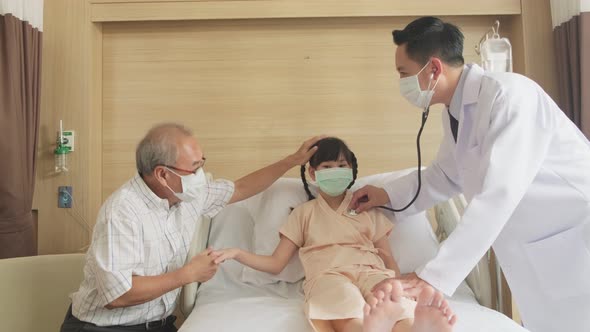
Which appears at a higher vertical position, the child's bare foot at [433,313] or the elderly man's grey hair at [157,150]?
the elderly man's grey hair at [157,150]

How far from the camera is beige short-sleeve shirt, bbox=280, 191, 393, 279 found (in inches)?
67.0

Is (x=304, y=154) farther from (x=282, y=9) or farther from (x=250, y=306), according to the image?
(x=282, y=9)

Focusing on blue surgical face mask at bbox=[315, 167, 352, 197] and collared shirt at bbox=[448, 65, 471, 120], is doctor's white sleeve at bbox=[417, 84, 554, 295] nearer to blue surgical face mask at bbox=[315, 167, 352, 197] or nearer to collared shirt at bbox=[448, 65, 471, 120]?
collared shirt at bbox=[448, 65, 471, 120]

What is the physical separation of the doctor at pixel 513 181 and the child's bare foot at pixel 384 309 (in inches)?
2.2

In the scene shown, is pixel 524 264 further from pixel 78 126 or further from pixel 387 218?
pixel 78 126

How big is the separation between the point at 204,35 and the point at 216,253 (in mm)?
1439

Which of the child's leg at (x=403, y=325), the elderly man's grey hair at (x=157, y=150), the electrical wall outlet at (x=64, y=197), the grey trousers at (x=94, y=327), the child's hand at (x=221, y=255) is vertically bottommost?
the grey trousers at (x=94, y=327)

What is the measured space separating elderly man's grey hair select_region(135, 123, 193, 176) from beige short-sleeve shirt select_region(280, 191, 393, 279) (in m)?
0.55

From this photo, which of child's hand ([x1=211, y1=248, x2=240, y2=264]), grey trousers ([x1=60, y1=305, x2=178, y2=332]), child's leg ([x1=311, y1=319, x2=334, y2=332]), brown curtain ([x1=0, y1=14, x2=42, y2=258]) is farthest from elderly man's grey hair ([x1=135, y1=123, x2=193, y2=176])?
brown curtain ([x1=0, y1=14, x2=42, y2=258])

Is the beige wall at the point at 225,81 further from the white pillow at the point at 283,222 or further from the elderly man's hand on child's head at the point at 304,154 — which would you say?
the elderly man's hand on child's head at the point at 304,154

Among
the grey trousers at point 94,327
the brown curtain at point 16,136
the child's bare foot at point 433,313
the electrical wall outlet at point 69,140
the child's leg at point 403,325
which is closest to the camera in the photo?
the child's bare foot at point 433,313

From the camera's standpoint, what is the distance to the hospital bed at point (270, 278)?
1.38m

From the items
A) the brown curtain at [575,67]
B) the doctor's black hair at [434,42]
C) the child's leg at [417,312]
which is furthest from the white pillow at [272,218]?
the brown curtain at [575,67]

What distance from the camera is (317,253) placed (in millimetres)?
1753
